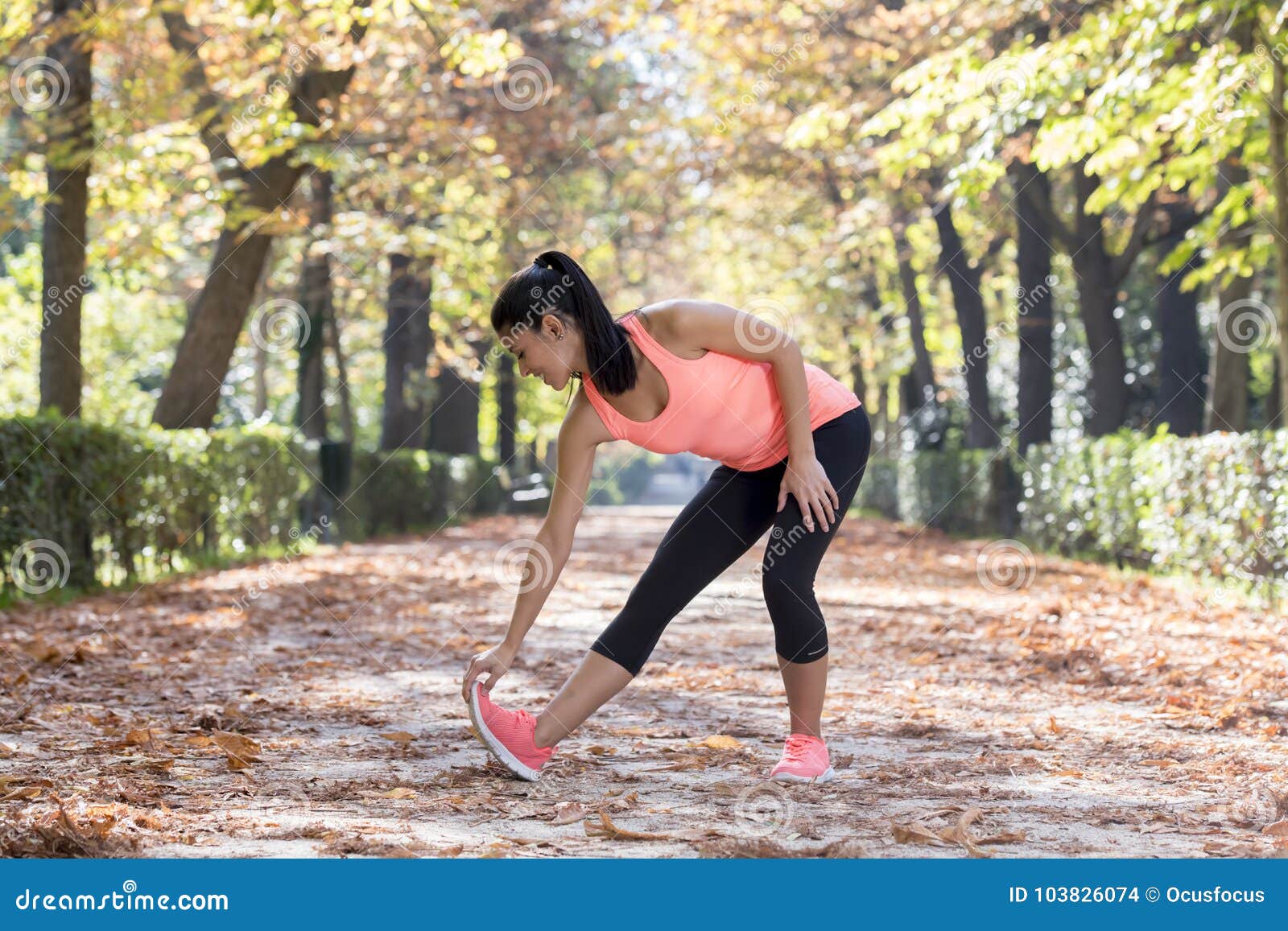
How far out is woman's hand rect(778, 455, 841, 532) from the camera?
170 inches

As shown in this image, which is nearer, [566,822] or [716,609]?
[566,822]

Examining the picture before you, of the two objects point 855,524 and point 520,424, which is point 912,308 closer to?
point 855,524

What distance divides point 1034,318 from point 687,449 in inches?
695

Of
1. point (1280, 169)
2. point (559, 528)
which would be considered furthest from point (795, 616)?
point (1280, 169)

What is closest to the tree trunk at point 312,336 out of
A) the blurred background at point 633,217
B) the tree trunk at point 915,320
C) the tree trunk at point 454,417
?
the blurred background at point 633,217

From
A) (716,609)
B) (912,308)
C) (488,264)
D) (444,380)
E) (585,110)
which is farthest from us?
(444,380)

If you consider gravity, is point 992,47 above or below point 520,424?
above

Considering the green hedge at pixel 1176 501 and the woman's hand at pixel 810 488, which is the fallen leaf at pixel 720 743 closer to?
the woman's hand at pixel 810 488

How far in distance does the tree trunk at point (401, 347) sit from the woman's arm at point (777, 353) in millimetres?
20824

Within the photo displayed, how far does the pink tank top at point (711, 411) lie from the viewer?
14.0 feet

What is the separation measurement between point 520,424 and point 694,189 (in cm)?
2034

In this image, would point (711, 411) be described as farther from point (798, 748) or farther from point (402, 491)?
point (402, 491)

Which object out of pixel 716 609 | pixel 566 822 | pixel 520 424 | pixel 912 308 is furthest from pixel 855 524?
pixel 566 822

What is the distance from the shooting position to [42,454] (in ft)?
35.7
